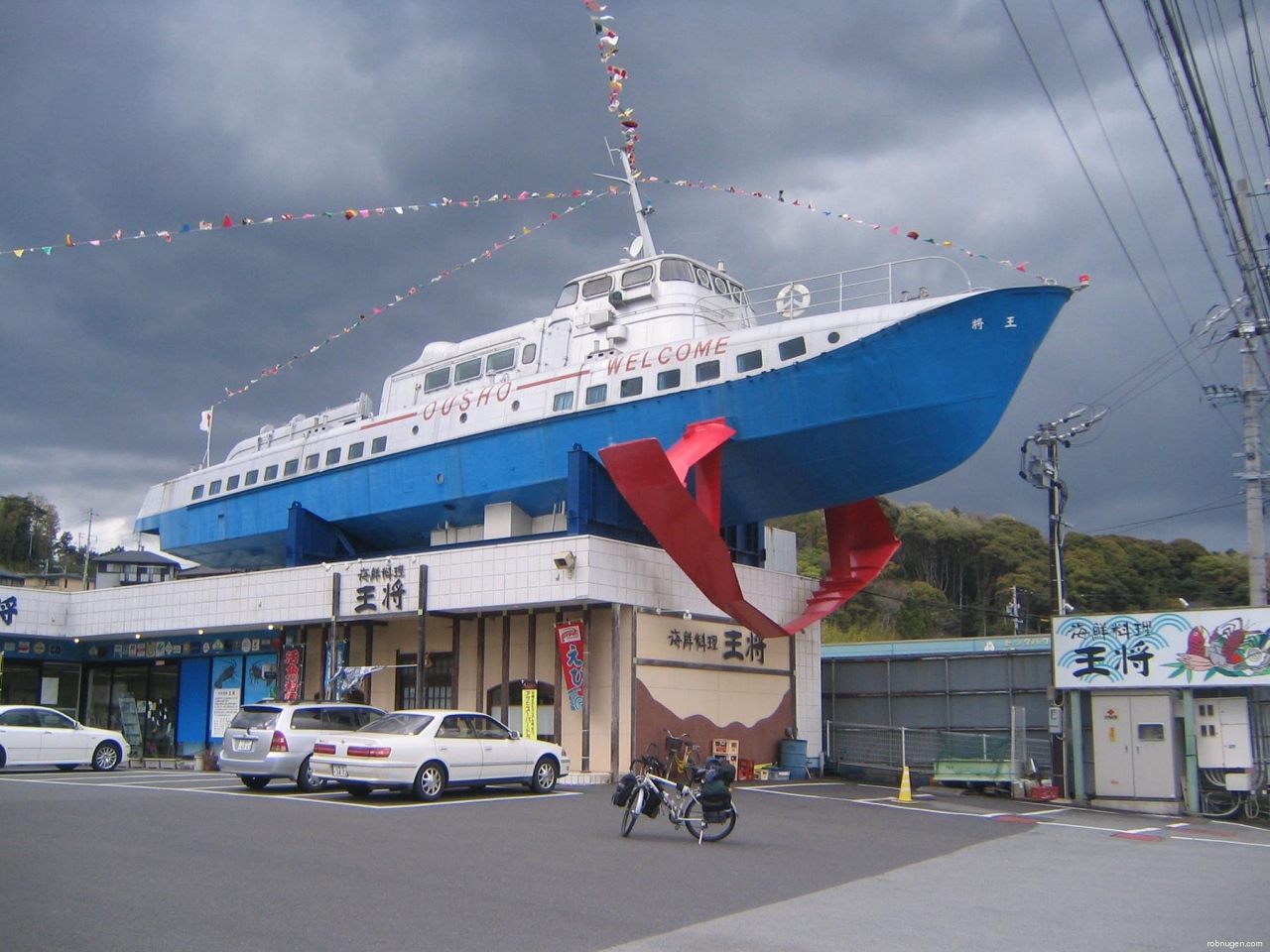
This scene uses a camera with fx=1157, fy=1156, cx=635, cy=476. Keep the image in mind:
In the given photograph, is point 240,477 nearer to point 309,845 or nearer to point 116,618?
point 116,618

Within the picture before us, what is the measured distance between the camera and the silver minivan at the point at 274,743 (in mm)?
18203

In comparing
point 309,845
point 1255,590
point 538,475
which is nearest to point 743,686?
point 538,475

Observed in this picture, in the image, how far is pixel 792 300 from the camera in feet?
84.4

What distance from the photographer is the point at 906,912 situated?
32.3 feet

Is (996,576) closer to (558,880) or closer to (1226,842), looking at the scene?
(1226,842)

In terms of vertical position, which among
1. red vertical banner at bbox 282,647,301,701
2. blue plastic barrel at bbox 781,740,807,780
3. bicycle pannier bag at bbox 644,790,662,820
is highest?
red vertical banner at bbox 282,647,301,701

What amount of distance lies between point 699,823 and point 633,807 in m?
0.82

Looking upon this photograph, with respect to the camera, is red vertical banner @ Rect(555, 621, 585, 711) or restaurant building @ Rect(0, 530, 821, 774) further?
restaurant building @ Rect(0, 530, 821, 774)

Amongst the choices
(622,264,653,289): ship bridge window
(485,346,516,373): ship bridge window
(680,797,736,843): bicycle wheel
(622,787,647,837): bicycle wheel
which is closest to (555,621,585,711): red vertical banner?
(485,346,516,373): ship bridge window

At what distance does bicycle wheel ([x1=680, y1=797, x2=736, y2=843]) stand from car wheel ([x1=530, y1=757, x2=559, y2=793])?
511 centimetres

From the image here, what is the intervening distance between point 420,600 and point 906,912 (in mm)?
17452

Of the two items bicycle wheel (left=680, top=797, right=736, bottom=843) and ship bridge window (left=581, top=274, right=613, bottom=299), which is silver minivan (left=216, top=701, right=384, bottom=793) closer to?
bicycle wheel (left=680, top=797, right=736, bottom=843)

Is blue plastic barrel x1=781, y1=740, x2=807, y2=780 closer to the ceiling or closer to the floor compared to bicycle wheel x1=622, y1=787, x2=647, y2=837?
closer to the floor

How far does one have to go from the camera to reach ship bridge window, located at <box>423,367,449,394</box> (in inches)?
1250
